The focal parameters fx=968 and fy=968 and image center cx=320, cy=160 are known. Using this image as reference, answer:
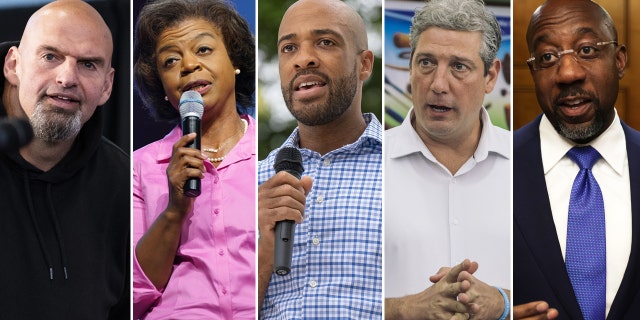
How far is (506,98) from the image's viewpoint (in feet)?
16.6

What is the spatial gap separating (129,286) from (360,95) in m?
1.55

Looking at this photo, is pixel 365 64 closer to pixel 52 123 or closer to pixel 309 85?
pixel 309 85

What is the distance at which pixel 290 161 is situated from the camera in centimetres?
481

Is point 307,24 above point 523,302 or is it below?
above

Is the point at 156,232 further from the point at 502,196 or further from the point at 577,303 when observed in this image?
the point at 577,303

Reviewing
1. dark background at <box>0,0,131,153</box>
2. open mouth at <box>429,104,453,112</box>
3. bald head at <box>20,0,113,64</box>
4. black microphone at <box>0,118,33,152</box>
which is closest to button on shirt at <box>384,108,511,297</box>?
open mouth at <box>429,104,453,112</box>

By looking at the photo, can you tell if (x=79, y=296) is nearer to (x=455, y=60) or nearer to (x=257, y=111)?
(x=257, y=111)

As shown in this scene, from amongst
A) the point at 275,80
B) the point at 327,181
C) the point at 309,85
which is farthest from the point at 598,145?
the point at 275,80

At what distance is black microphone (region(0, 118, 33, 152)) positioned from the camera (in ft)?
12.1

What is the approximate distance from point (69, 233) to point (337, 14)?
177 cm

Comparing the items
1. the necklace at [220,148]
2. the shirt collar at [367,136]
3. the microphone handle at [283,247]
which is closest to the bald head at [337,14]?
the shirt collar at [367,136]

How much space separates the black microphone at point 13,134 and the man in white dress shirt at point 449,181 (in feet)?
6.20

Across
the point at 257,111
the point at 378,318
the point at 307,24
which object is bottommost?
the point at 378,318

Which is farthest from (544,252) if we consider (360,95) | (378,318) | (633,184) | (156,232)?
(156,232)
